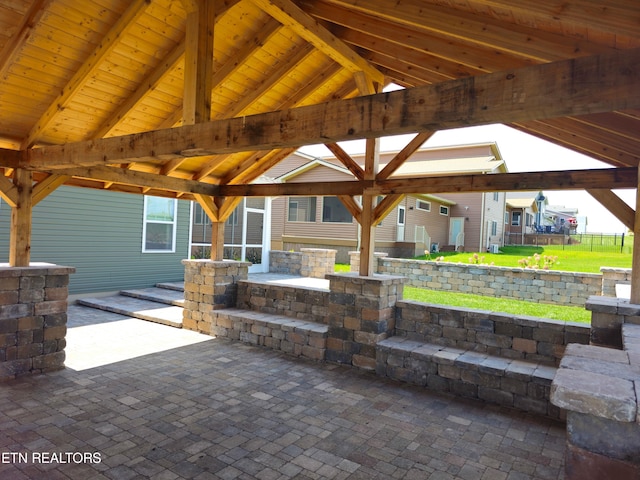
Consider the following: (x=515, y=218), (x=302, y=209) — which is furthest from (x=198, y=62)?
(x=515, y=218)

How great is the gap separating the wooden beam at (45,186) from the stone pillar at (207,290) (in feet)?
9.30

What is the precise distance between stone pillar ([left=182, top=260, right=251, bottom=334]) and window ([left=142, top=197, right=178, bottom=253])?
12.3ft

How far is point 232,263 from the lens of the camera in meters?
8.12

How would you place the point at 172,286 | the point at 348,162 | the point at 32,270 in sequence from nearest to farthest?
the point at 32,270
the point at 348,162
the point at 172,286

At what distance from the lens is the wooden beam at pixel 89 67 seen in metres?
4.24

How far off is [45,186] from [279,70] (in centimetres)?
373

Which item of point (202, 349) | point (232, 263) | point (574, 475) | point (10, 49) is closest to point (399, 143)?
point (232, 263)

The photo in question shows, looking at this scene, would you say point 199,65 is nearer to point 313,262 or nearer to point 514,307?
point 514,307

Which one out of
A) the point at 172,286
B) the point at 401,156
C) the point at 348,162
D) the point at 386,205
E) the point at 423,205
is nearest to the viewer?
the point at 386,205

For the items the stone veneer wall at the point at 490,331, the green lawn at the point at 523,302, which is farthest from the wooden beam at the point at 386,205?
the green lawn at the point at 523,302

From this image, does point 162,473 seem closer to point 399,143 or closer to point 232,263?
point 232,263

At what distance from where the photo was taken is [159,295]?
33.6 ft

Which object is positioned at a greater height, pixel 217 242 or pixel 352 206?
pixel 352 206

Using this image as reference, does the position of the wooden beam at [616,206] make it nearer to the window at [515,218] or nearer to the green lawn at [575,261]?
the green lawn at [575,261]
